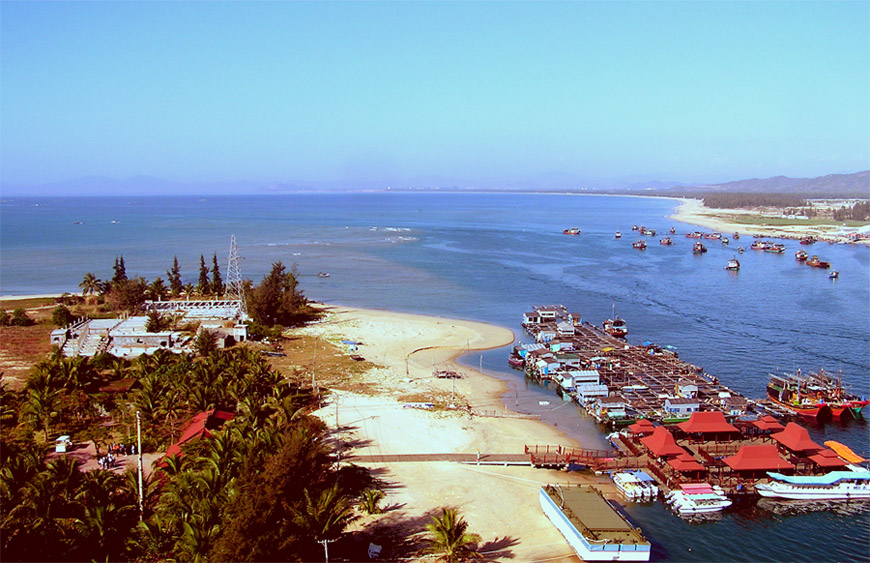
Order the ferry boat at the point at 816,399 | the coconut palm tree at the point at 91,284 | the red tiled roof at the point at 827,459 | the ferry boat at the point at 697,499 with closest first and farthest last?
the ferry boat at the point at 697,499
the red tiled roof at the point at 827,459
the ferry boat at the point at 816,399
the coconut palm tree at the point at 91,284

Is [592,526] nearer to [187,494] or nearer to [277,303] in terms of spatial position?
[187,494]

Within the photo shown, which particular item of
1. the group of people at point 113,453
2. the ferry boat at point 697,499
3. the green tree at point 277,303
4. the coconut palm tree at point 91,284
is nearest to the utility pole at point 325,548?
the group of people at point 113,453

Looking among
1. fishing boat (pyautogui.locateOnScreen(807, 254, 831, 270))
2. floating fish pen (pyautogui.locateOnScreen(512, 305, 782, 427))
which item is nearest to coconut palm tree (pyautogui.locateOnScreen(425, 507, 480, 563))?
floating fish pen (pyautogui.locateOnScreen(512, 305, 782, 427))

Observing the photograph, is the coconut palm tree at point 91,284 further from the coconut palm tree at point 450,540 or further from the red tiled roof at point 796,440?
the red tiled roof at point 796,440

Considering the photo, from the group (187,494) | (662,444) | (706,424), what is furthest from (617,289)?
(187,494)

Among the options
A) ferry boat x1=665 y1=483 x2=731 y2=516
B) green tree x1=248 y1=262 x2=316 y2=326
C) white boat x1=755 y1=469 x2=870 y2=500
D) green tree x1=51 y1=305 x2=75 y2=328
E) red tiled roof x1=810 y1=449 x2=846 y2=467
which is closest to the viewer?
ferry boat x1=665 y1=483 x2=731 y2=516

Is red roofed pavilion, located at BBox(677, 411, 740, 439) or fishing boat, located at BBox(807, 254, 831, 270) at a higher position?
fishing boat, located at BBox(807, 254, 831, 270)

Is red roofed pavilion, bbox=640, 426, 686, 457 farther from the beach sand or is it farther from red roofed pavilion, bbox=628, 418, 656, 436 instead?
the beach sand
